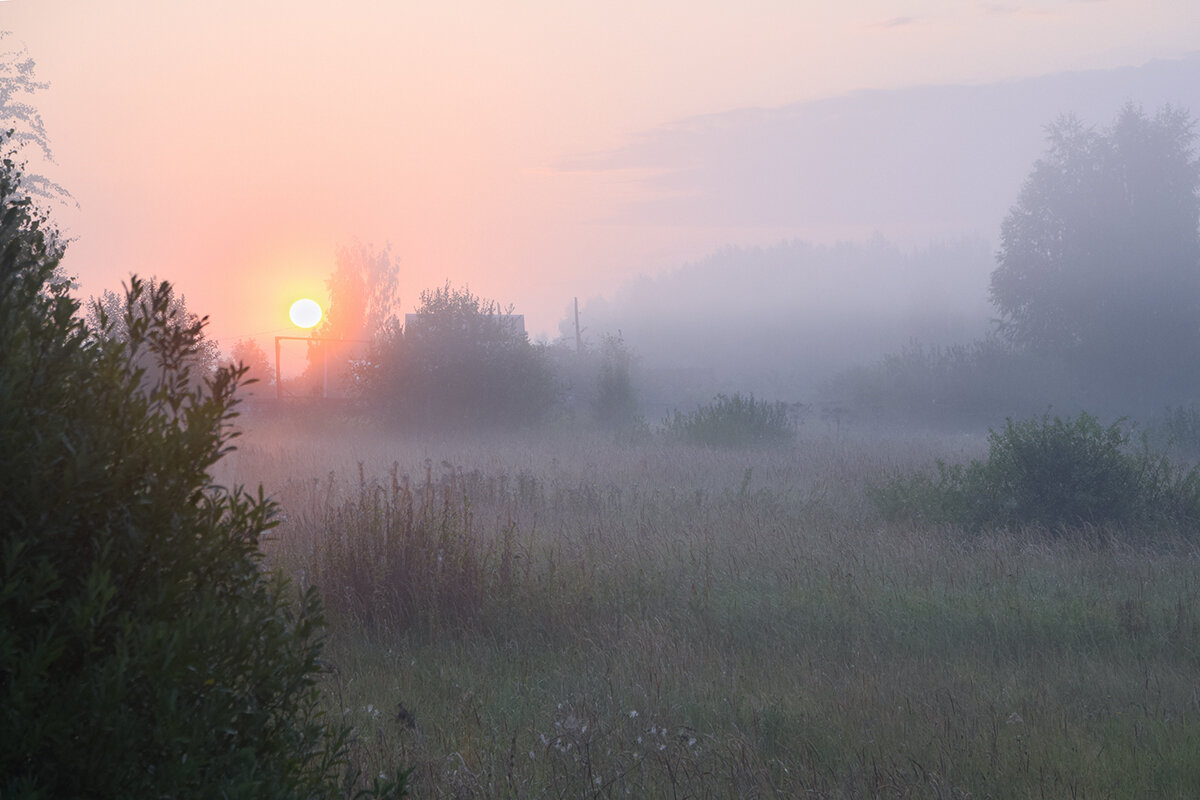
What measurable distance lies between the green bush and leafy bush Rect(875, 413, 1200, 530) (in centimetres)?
919

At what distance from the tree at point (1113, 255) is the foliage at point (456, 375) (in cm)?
2135

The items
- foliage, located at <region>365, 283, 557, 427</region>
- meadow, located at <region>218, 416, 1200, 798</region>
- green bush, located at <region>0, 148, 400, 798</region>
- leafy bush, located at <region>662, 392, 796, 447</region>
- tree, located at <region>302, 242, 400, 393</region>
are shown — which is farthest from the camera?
tree, located at <region>302, 242, 400, 393</region>

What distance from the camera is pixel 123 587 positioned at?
6.19 ft

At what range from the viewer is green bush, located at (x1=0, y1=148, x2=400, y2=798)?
171cm

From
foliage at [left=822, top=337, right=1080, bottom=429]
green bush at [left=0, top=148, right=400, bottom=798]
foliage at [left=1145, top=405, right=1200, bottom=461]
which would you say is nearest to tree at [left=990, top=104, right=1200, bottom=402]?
foliage at [left=822, top=337, right=1080, bottom=429]

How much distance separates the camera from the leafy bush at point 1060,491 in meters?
9.96

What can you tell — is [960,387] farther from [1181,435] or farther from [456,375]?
[456,375]

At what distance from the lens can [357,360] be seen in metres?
27.8

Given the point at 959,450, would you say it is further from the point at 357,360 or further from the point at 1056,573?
the point at 357,360

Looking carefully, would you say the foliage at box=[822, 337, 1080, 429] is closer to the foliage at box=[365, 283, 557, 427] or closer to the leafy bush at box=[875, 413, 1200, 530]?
the foliage at box=[365, 283, 557, 427]

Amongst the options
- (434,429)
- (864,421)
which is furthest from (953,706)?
(864,421)

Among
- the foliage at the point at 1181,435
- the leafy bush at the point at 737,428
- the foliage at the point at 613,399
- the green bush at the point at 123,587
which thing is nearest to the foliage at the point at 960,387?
the foliage at the point at 1181,435

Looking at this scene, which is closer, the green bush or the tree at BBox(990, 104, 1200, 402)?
the green bush

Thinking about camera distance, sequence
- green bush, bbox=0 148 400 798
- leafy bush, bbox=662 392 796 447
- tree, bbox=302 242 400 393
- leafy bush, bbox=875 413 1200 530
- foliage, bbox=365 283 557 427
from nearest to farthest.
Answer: green bush, bbox=0 148 400 798, leafy bush, bbox=875 413 1200 530, leafy bush, bbox=662 392 796 447, foliage, bbox=365 283 557 427, tree, bbox=302 242 400 393
